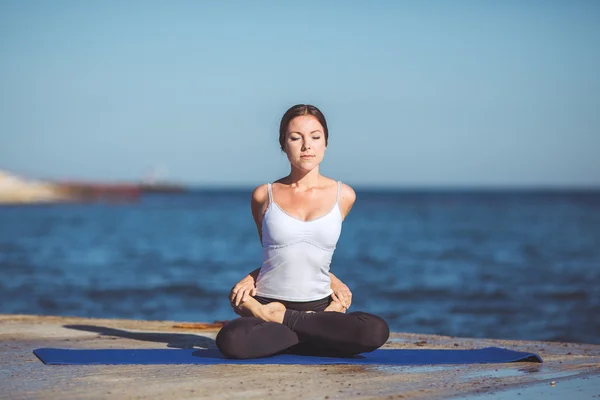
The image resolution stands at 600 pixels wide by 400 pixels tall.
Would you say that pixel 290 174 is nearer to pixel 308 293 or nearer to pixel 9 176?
pixel 308 293

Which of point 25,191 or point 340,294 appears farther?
point 25,191

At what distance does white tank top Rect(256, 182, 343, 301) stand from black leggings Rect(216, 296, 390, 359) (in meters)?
0.15

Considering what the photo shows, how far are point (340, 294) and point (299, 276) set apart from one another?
0.32 m

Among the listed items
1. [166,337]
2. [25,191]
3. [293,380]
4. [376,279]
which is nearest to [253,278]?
[293,380]

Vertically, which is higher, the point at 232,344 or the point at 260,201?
the point at 260,201

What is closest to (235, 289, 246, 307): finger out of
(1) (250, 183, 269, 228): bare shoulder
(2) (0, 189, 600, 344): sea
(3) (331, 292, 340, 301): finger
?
(1) (250, 183, 269, 228): bare shoulder

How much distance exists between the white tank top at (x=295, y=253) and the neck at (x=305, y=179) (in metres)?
0.17

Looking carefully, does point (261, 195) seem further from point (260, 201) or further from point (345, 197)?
point (345, 197)

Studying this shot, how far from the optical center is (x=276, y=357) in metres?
4.66

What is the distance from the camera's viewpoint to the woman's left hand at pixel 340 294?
4.84 meters

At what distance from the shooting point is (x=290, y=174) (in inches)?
193

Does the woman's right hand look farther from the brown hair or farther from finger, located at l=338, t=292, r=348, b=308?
the brown hair

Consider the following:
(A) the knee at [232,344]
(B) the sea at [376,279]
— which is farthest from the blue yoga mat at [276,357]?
(B) the sea at [376,279]

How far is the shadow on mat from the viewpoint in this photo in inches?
215
